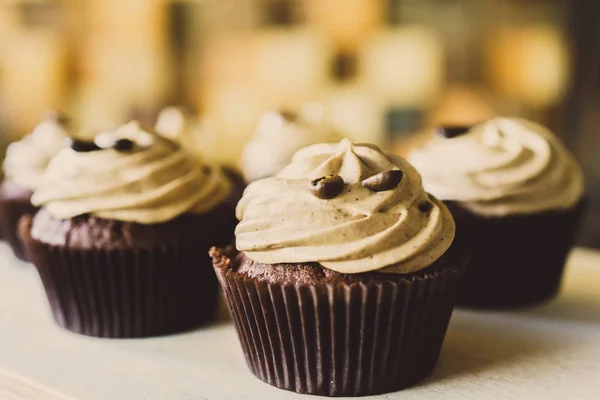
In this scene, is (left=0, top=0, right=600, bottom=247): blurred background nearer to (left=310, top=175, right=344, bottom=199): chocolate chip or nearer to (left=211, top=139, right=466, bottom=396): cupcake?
(left=211, top=139, right=466, bottom=396): cupcake

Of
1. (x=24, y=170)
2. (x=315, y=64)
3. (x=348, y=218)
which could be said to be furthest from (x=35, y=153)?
(x=315, y=64)

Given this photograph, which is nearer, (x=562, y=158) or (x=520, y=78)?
(x=562, y=158)

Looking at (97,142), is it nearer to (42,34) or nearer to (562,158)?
(562,158)

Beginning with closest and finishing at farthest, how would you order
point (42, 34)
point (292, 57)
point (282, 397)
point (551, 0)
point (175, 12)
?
point (282, 397) < point (551, 0) < point (292, 57) < point (175, 12) < point (42, 34)

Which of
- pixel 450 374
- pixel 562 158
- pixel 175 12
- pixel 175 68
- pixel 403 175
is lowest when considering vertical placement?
pixel 175 68

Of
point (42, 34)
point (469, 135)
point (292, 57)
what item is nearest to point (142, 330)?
point (469, 135)

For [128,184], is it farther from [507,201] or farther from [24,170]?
[507,201]
